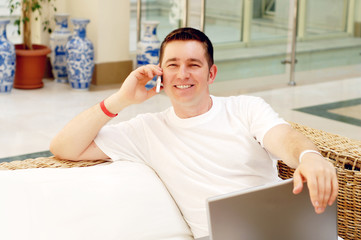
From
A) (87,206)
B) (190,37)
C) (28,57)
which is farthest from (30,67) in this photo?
(87,206)

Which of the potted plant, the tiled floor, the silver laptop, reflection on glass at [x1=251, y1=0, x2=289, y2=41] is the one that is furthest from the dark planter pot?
the silver laptop

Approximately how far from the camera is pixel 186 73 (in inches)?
76.2

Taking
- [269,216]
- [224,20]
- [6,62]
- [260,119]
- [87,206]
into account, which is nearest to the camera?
[269,216]

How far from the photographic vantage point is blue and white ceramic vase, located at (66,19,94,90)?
5.55 m

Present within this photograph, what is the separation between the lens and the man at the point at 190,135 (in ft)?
6.14

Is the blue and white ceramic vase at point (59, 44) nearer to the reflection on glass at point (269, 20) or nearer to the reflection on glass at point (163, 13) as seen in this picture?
the reflection on glass at point (163, 13)

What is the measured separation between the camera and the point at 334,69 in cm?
A: 605

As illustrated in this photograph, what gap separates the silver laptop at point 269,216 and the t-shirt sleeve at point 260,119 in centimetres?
51

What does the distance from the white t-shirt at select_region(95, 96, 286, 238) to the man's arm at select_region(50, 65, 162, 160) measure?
0.04 m

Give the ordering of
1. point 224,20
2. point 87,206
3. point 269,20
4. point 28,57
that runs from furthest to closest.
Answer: point 269,20 < point 28,57 < point 224,20 < point 87,206

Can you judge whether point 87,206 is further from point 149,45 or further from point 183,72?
point 149,45

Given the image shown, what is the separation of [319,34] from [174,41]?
4053 mm

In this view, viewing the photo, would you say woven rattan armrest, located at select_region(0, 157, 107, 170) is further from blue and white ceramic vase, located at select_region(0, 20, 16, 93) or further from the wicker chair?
blue and white ceramic vase, located at select_region(0, 20, 16, 93)

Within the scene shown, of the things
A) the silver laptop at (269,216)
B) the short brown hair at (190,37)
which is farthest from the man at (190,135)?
the silver laptop at (269,216)
